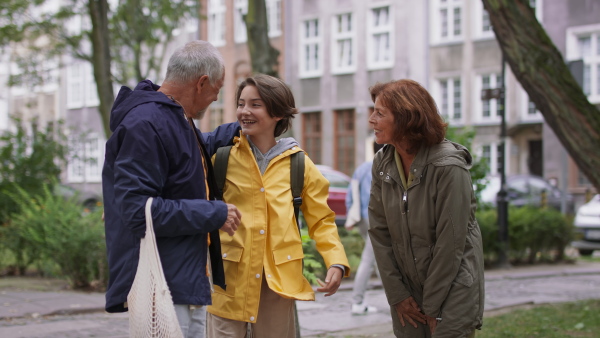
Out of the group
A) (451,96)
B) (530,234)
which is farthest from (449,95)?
(530,234)

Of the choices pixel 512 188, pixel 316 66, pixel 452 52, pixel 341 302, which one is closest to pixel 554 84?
pixel 341 302

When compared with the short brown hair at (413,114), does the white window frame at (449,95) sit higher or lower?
higher

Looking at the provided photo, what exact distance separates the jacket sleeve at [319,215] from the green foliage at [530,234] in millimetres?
10270

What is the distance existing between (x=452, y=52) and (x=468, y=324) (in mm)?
30008

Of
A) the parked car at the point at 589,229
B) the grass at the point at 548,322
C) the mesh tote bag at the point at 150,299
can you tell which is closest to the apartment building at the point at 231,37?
the parked car at the point at 589,229

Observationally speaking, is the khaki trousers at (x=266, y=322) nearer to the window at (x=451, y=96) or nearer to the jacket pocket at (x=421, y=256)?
the jacket pocket at (x=421, y=256)

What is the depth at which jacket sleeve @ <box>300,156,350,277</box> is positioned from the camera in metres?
3.91

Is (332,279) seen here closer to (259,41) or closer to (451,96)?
(259,41)

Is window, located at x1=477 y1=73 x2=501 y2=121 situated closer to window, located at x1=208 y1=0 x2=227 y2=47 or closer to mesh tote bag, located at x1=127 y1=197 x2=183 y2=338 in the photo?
window, located at x1=208 y1=0 x2=227 y2=47

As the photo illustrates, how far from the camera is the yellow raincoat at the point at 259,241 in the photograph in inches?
148

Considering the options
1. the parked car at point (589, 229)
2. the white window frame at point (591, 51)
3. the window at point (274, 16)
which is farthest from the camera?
the window at point (274, 16)

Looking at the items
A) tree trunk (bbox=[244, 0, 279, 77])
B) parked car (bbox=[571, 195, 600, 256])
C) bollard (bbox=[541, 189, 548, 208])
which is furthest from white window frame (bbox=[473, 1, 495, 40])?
tree trunk (bbox=[244, 0, 279, 77])

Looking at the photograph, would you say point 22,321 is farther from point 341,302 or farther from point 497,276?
point 497,276

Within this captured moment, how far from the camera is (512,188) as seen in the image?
23594 mm
